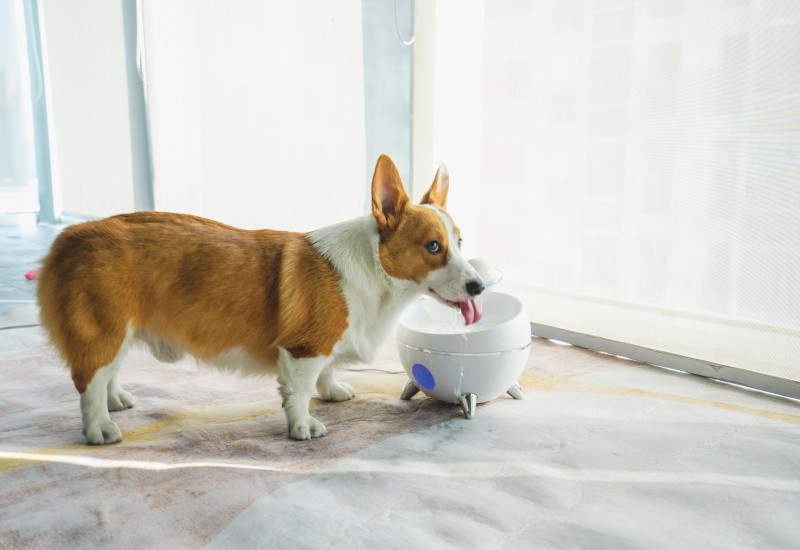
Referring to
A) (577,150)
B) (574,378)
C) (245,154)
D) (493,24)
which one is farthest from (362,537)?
(245,154)

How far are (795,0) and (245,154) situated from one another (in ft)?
6.08

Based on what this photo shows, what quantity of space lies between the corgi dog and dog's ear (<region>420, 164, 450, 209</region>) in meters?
0.06

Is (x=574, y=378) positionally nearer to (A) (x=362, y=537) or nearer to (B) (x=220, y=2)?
(A) (x=362, y=537)

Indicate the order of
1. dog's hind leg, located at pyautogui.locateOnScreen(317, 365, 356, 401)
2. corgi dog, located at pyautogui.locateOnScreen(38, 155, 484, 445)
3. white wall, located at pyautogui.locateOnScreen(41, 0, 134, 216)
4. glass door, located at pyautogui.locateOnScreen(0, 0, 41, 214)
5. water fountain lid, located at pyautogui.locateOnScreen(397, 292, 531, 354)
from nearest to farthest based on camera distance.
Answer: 1. corgi dog, located at pyautogui.locateOnScreen(38, 155, 484, 445)
2. water fountain lid, located at pyautogui.locateOnScreen(397, 292, 531, 354)
3. dog's hind leg, located at pyautogui.locateOnScreen(317, 365, 356, 401)
4. glass door, located at pyautogui.locateOnScreen(0, 0, 41, 214)
5. white wall, located at pyautogui.locateOnScreen(41, 0, 134, 216)

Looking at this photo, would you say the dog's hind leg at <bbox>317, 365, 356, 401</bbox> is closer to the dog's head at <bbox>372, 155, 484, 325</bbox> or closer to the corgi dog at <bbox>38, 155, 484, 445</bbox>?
the corgi dog at <bbox>38, 155, 484, 445</bbox>

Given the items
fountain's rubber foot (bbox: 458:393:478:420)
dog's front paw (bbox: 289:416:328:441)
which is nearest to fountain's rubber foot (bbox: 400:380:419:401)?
fountain's rubber foot (bbox: 458:393:478:420)

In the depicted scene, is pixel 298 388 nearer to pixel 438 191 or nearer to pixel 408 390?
pixel 408 390

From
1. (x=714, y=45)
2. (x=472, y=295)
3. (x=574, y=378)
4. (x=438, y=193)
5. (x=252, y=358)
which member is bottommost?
(x=574, y=378)

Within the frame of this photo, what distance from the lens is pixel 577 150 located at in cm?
207

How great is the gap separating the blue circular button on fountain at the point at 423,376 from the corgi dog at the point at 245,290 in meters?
0.13

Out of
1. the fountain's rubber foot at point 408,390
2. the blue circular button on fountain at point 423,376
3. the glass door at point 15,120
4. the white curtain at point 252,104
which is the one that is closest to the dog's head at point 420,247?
the blue circular button on fountain at point 423,376

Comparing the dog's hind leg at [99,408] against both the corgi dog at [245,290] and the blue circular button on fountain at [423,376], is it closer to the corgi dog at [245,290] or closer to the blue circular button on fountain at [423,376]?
the corgi dog at [245,290]

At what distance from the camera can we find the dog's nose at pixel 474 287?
4.46 ft

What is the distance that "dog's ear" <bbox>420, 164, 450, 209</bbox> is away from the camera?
4.99 feet
